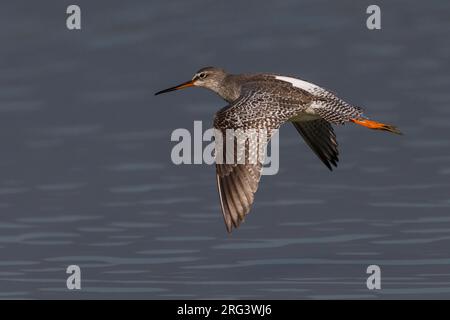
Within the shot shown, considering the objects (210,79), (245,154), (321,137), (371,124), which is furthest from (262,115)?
(210,79)

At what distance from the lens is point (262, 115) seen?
14.9 m

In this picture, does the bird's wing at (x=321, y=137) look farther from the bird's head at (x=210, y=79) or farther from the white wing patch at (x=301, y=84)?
the bird's head at (x=210, y=79)

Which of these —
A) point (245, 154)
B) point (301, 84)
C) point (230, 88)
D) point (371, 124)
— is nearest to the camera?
point (245, 154)

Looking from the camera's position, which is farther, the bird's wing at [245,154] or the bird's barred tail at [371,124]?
the bird's barred tail at [371,124]

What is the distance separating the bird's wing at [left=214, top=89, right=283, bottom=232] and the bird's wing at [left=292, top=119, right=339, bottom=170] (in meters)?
1.84

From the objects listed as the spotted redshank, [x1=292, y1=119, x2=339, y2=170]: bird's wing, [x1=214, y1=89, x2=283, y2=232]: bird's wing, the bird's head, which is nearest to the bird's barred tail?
the spotted redshank

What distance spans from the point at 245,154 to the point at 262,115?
75cm

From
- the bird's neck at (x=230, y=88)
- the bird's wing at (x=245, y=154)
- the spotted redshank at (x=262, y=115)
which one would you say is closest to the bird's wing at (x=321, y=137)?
the spotted redshank at (x=262, y=115)

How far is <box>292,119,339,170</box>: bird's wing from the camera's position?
17.0 m

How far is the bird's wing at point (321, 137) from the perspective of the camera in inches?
670

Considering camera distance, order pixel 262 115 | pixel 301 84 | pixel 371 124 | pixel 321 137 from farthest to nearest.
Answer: pixel 321 137
pixel 371 124
pixel 301 84
pixel 262 115

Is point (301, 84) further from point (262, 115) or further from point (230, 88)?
point (262, 115)

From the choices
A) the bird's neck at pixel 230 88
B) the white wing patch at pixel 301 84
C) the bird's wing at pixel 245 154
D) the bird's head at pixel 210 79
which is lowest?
the bird's wing at pixel 245 154

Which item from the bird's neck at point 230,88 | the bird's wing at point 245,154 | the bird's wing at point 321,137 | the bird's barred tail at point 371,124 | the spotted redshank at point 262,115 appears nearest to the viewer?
the bird's wing at point 245,154
